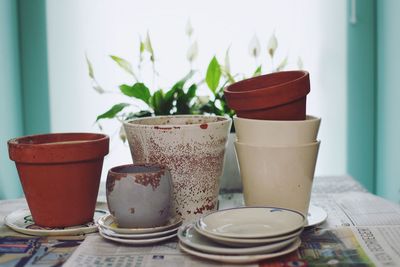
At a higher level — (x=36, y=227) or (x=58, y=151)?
(x=58, y=151)

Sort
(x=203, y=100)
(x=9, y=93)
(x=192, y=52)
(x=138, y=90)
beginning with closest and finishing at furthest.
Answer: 1. (x=138, y=90)
2. (x=203, y=100)
3. (x=192, y=52)
4. (x=9, y=93)

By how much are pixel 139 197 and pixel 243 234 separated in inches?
6.9

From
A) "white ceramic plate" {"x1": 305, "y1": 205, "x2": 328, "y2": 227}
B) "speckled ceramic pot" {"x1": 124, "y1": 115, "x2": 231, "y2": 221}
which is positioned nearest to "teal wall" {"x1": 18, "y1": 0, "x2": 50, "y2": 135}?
"speckled ceramic pot" {"x1": 124, "y1": 115, "x2": 231, "y2": 221}

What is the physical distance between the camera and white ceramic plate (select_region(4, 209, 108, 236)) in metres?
0.91

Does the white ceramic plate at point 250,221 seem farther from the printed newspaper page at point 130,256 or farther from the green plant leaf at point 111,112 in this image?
the green plant leaf at point 111,112

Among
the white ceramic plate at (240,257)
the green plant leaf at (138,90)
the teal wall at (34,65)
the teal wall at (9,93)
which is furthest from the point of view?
the teal wall at (34,65)

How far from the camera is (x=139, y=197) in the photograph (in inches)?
32.9

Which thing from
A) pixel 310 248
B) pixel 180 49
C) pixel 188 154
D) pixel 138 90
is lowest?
pixel 310 248

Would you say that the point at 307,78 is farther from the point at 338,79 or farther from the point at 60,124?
the point at 60,124

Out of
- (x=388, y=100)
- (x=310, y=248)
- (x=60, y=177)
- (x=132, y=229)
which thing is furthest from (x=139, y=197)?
(x=388, y=100)

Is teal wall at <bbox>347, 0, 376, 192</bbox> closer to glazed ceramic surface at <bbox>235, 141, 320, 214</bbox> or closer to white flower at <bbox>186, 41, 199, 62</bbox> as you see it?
white flower at <bbox>186, 41, 199, 62</bbox>

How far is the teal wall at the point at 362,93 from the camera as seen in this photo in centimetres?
208

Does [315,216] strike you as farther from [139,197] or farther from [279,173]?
[139,197]

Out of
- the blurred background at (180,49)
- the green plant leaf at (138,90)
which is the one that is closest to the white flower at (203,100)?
the green plant leaf at (138,90)
